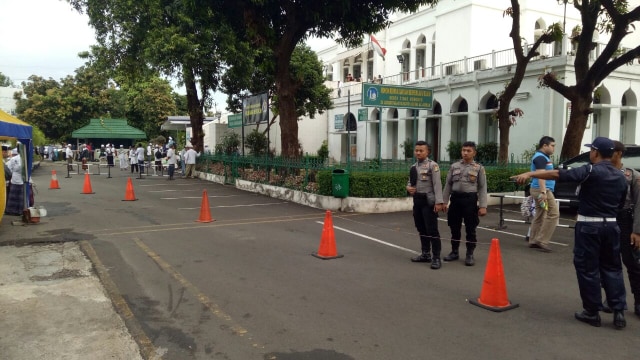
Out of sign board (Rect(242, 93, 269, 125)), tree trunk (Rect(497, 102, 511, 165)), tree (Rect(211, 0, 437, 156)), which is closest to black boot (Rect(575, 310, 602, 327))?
tree trunk (Rect(497, 102, 511, 165))

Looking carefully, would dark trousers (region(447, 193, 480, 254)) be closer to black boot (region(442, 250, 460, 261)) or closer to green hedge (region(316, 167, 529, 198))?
black boot (region(442, 250, 460, 261))

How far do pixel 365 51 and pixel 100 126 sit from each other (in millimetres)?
23958

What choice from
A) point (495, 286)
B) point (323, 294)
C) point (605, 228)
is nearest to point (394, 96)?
point (323, 294)

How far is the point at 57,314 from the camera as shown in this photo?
504 centimetres

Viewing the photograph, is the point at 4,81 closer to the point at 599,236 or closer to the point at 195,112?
the point at 195,112

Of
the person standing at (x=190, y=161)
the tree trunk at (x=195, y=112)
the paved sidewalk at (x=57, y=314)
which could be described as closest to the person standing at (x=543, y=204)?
the paved sidewalk at (x=57, y=314)

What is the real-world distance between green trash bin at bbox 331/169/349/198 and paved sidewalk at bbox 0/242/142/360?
6542 millimetres

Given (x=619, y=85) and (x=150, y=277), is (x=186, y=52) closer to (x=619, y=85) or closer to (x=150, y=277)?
(x=150, y=277)

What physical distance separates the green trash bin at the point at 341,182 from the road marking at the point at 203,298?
18.0 feet

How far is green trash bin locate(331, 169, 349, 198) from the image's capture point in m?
12.3

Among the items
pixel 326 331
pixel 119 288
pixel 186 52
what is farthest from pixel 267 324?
pixel 186 52

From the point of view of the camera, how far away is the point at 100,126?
137 feet

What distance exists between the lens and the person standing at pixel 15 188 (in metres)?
10.2

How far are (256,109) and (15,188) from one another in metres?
9.71
